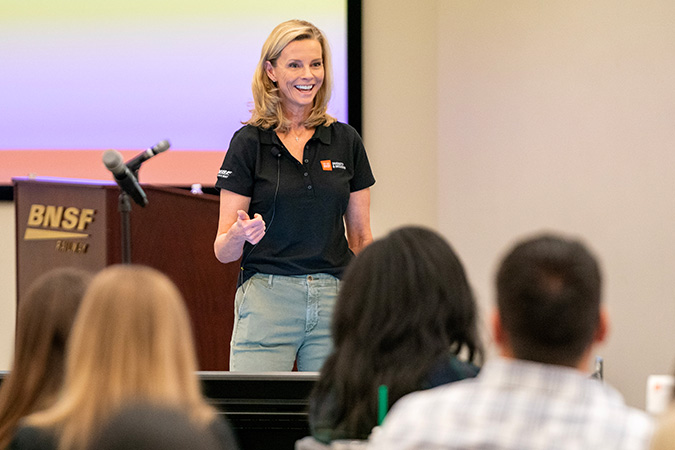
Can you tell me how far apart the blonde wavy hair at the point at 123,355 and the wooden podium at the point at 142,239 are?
1.69m

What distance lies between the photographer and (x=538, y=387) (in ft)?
3.84

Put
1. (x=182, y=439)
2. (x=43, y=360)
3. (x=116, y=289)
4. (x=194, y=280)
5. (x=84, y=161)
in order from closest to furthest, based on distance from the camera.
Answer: (x=182, y=439) → (x=116, y=289) → (x=43, y=360) → (x=194, y=280) → (x=84, y=161)

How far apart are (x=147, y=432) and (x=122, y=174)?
69.2 inches

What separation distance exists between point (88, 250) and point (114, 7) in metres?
2.07

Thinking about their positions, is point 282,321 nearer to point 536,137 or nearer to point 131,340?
point 131,340

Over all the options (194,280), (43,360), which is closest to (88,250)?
(194,280)

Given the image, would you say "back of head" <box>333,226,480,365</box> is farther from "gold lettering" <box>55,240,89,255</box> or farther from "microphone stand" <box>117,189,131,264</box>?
"gold lettering" <box>55,240,89,255</box>

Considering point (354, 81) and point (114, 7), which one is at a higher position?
point (114, 7)

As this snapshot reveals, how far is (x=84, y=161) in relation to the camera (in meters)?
4.55

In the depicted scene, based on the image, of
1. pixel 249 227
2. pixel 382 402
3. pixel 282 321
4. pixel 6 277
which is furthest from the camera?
pixel 6 277

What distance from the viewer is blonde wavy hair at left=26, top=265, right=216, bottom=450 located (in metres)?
1.25

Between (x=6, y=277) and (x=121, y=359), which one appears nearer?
(x=121, y=359)

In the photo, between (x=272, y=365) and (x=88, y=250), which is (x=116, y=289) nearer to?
(x=272, y=365)

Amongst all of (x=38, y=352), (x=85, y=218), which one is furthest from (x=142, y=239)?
(x=38, y=352)
